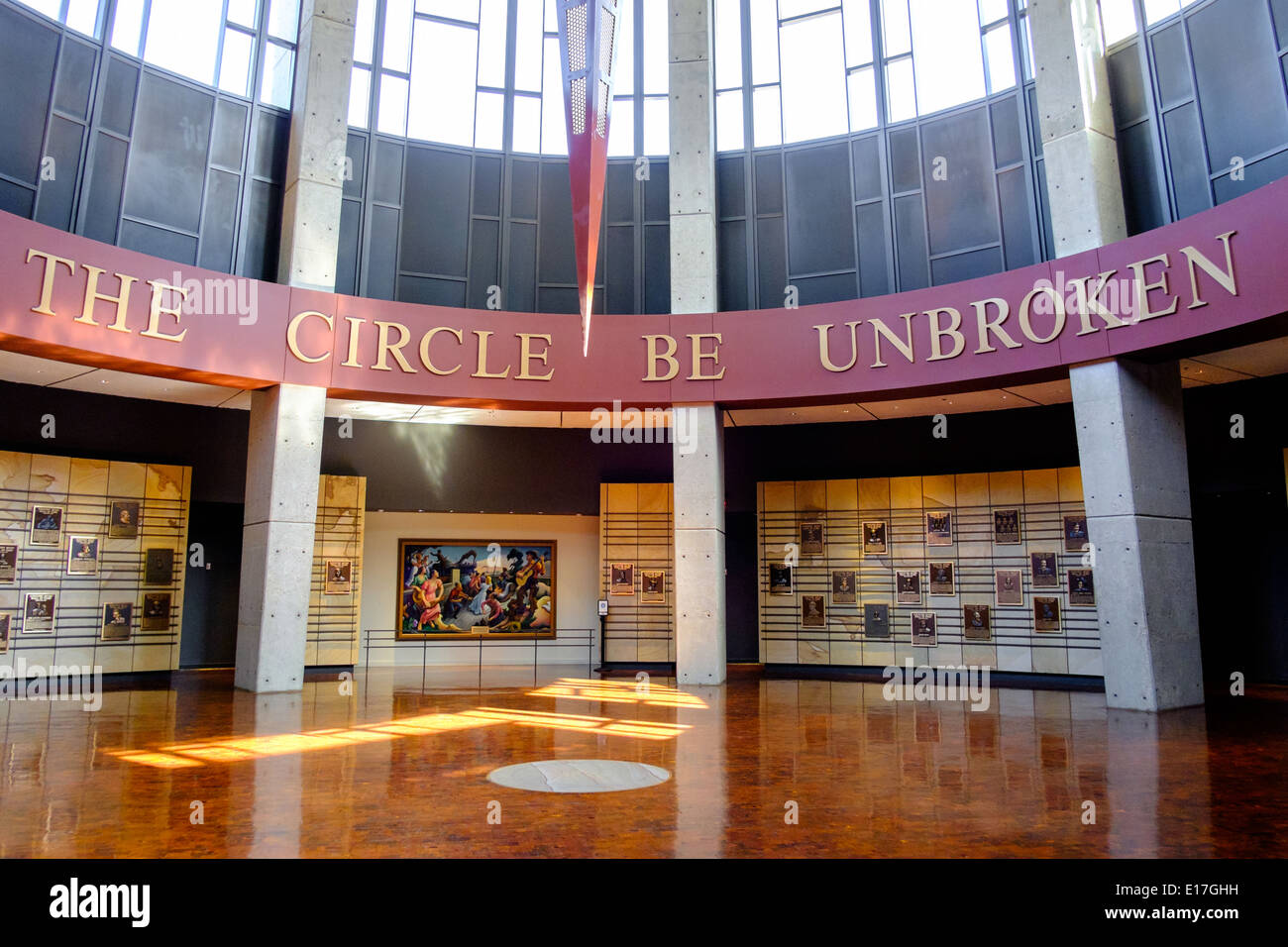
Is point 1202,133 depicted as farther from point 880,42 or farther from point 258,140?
point 258,140

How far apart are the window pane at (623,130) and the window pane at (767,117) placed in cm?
273

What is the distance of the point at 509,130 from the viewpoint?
18641mm

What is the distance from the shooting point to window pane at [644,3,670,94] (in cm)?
1894

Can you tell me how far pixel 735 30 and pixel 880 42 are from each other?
3.24 metres

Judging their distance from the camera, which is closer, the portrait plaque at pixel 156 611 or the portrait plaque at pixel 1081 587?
the portrait plaque at pixel 1081 587

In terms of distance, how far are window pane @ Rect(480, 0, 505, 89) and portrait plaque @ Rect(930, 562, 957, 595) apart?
14.3 metres

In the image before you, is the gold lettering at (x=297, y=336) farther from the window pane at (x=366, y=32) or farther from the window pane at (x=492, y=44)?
the window pane at (x=492, y=44)

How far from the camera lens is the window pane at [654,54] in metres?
18.9

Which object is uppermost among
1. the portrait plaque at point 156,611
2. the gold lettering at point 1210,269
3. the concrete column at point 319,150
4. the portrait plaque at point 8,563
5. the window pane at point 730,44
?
the window pane at point 730,44

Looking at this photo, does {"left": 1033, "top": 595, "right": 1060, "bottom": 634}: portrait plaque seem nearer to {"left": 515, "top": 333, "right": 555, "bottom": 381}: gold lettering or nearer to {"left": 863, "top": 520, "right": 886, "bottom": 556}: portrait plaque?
{"left": 863, "top": 520, "right": 886, "bottom": 556}: portrait plaque

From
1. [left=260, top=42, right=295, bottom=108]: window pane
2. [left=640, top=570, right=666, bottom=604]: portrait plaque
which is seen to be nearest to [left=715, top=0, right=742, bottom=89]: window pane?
[left=260, top=42, right=295, bottom=108]: window pane

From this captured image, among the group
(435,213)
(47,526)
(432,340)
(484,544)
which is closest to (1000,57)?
(435,213)

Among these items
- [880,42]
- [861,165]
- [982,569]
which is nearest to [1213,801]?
[982,569]

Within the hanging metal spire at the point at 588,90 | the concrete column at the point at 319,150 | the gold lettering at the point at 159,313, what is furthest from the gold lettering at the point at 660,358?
the gold lettering at the point at 159,313
